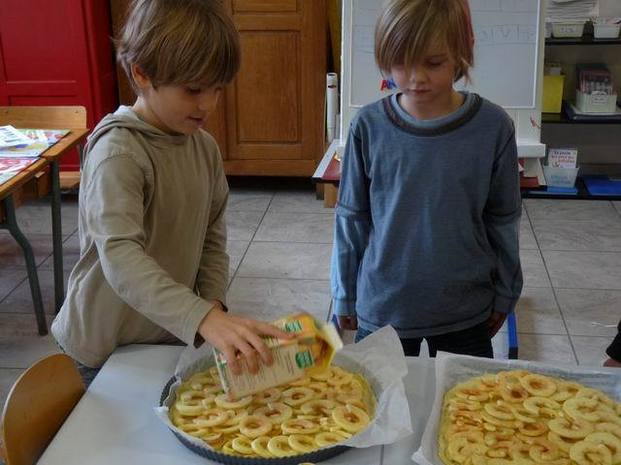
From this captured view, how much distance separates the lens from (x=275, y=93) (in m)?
3.99

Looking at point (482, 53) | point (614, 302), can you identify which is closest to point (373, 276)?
point (482, 53)

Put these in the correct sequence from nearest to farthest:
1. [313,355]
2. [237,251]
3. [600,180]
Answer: [313,355] → [237,251] → [600,180]

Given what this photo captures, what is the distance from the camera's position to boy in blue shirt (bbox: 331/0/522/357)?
1.28 metres

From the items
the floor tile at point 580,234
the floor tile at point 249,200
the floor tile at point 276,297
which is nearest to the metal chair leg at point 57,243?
→ the floor tile at point 276,297

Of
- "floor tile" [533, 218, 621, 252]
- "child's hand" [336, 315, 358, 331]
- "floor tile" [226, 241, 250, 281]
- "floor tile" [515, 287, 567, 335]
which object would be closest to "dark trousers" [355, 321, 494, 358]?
"child's hand" [336, 315, 358, 331]

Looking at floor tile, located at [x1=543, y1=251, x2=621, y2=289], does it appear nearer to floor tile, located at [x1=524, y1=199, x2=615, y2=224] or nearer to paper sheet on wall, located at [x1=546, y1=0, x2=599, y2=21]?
floor tile, located at [x1=524, y1=199, x2=615, y2=224]

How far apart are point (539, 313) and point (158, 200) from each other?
1969mm

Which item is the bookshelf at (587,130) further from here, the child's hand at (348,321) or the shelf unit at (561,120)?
the child's hand at (348,321)

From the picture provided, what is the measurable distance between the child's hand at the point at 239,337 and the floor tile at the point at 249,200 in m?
2.93

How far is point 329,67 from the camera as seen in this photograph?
408 centimetres

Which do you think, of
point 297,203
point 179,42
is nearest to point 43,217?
point 297,203

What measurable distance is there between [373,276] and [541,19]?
4.62 ft

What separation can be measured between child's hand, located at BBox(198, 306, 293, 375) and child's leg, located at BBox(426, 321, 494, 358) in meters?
0.58

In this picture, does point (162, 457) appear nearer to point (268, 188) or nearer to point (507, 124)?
point (507, 124)
